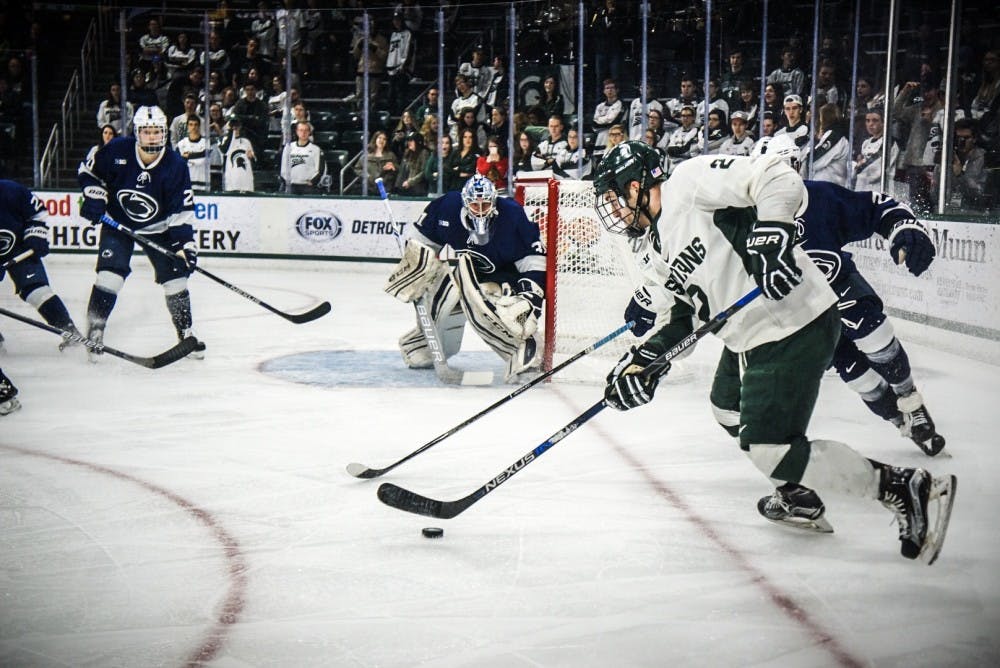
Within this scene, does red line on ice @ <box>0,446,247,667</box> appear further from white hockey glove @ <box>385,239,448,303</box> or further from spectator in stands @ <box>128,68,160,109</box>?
spectator in stands @ <box>128,68,160,109</box>

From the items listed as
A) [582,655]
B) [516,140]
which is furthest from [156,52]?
[582,655]

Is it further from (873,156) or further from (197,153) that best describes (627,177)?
(197,153)

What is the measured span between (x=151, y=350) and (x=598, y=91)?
4326mm

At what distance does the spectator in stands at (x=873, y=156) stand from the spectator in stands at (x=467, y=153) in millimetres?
3372

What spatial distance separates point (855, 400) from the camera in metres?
4.43

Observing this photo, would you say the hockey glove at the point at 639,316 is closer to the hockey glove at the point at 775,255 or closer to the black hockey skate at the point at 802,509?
the black hockey skate at the point at 802,509

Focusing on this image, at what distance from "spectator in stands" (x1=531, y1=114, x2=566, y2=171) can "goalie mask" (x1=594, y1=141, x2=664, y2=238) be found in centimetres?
625

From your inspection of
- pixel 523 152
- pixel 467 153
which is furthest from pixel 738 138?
pixel 467 153

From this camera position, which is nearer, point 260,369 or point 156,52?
point 260,369

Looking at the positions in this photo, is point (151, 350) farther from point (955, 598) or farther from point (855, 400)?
point (955, 598)

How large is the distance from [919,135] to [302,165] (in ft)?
17.1

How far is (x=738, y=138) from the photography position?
782 cm

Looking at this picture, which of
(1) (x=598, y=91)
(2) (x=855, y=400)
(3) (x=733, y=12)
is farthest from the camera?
(1) (x=598, y=91)

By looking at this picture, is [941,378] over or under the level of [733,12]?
under
